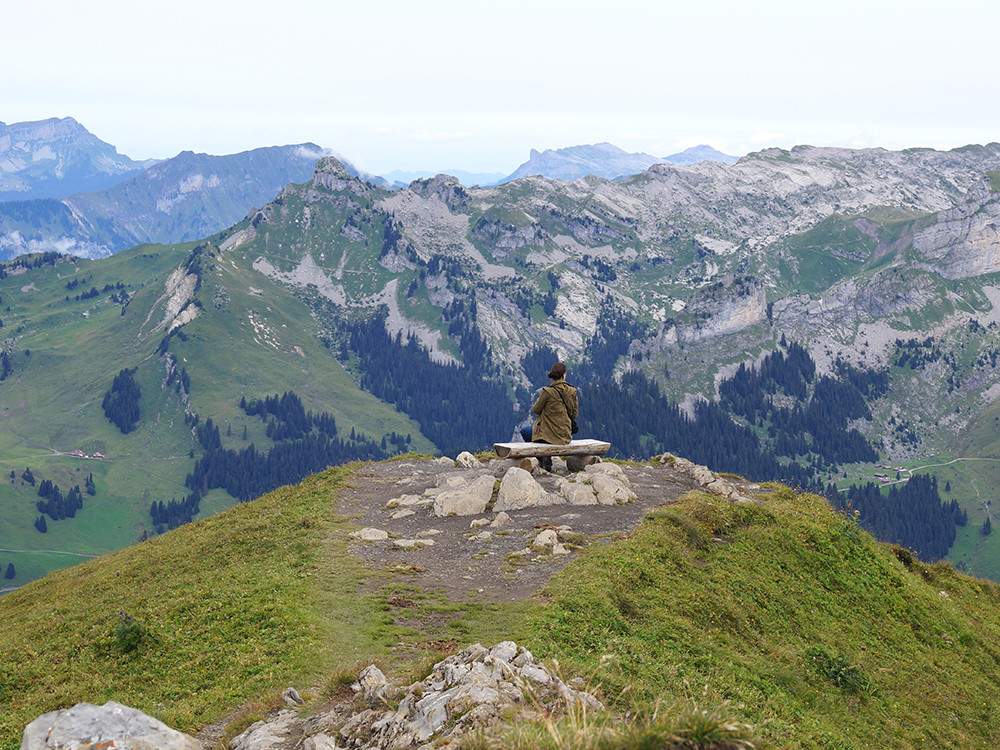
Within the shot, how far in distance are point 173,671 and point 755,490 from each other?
2976 centimetres

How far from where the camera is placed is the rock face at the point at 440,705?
11.4 metres

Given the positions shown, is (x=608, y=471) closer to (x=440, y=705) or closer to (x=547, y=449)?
(x=547, y=449)

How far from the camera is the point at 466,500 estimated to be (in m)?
32.5

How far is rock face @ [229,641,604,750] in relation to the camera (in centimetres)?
1143

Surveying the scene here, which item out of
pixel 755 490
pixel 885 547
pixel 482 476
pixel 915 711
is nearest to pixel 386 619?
pixel 482 476

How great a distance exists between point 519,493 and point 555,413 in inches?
217

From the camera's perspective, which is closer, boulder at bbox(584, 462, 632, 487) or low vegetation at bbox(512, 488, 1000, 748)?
low vegetation at bbox(512, 488, 1000, 748)

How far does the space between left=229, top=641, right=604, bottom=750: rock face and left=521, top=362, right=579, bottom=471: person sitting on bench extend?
21.6 metres

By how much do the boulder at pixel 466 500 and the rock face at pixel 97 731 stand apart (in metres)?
20.1

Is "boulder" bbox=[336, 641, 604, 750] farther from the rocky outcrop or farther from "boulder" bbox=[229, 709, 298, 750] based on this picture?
the rocky outcrop

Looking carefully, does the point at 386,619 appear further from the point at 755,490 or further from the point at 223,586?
the point at 755,490

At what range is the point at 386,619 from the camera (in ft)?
68.6

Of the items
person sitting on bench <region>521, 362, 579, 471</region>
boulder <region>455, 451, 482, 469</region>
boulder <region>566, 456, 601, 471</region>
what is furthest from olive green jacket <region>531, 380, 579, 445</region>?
boulder <region>455, 451, 482, 469</region>

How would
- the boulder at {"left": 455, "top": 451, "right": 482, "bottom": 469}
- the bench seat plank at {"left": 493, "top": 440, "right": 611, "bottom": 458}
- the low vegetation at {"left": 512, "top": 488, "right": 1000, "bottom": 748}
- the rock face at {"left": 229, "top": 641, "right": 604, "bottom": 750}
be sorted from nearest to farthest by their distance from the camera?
the rock face at {"left": 229, "top": 641, "right": 604, "bottom": 750} → the low vegetation at {"left": 512, "top": 488, "right": 1000, "bottom": 748} → the bench seat plank at {"left": 493, "top": 440, "right": 611, "bottom": 458} → the boulder at {"left": 455, "top": 451, "right": 482, "bottom": 469}
